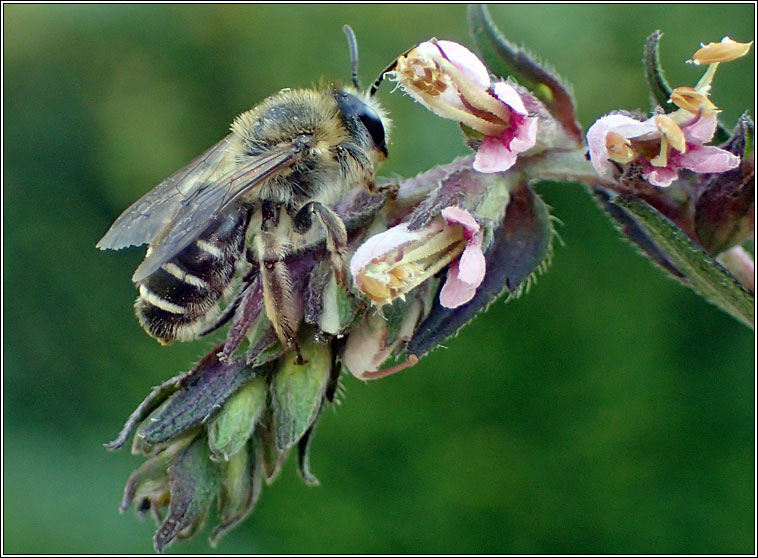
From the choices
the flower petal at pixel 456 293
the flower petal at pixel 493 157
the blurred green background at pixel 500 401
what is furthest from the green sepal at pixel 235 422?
the blurred green background at pixel 500 401

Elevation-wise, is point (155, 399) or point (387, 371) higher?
point (155, 399)

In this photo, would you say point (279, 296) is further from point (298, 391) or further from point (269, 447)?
point (269, 447)

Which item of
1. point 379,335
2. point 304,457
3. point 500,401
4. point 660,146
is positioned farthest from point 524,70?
point 500,401

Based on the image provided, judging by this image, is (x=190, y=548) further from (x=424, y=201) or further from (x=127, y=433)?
(x=424, y=201)

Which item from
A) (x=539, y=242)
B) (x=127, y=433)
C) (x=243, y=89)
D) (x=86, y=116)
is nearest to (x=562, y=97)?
(x=539, y=242)

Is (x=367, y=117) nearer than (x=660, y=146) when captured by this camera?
No

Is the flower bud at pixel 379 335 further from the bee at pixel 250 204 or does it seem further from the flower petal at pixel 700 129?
the flower petal at pixel 700 129
